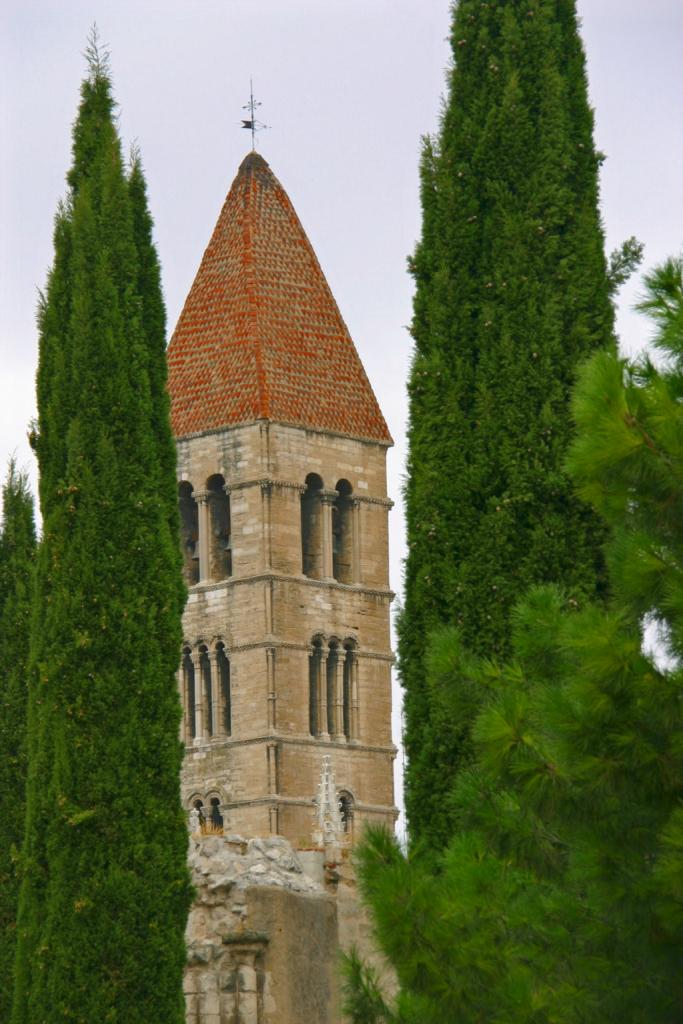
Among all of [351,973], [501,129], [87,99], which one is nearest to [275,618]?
[87,99]

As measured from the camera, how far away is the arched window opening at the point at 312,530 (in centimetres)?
5316

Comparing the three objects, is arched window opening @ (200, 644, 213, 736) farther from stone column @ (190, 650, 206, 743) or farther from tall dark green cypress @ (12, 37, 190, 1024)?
tall dark green cypress @ (12, 37, 190, 1024)

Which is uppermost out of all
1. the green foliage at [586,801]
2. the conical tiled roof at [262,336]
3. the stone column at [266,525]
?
the conical tiled roof at [262,336]

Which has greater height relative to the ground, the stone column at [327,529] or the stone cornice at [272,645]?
the stone column at [327,529]

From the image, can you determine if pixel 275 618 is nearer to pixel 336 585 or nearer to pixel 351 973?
pixel 336 585

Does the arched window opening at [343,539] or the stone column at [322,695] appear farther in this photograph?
the arched window opening at [343,539]

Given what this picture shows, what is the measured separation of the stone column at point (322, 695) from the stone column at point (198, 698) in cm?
234

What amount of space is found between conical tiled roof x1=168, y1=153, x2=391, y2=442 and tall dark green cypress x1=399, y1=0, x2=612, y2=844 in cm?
3256

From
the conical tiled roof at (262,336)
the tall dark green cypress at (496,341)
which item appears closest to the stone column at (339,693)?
the conical tiled roof at (262,336)

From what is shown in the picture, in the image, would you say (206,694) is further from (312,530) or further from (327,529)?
(327,529)

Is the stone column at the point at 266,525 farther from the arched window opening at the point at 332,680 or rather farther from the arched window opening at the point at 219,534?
the arched window opening at the point at 332,680

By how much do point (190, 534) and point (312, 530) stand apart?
97.0 inches

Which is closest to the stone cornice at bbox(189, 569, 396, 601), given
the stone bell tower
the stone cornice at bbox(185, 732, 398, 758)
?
the stone bell tower

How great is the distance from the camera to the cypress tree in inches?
988
